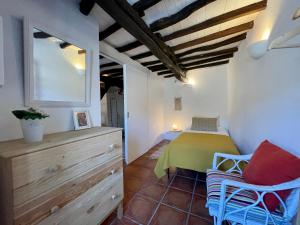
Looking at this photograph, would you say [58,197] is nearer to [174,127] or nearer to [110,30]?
[110,30]

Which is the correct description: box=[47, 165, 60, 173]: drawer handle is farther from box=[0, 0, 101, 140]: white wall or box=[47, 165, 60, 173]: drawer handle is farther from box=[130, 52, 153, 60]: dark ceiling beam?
box=[130, 52, 153, 60]: dark ceiling beam

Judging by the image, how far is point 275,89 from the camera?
144cm

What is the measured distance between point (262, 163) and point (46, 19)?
2131 millimetres

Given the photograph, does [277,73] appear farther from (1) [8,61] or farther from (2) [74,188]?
(1) [8,61]

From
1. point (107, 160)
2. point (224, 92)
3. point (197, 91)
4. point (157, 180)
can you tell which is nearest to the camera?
Answer: point (107, 160)

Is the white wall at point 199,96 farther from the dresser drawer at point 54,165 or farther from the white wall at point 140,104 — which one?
the dresser drawer at point 54,165

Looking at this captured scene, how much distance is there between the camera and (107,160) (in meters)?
1.36

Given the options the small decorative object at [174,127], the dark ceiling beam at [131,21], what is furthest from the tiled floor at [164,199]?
the small decorative object at [174,127]

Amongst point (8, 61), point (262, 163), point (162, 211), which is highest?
point (8, 61)

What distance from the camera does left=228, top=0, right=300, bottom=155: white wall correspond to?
1.15 metres

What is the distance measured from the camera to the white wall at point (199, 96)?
4082 mm

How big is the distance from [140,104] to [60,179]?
2.54m

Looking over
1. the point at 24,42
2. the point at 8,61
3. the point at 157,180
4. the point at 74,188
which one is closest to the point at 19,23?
the point at 24,42

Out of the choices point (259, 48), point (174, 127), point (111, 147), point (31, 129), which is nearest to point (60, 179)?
point (31, 129)
